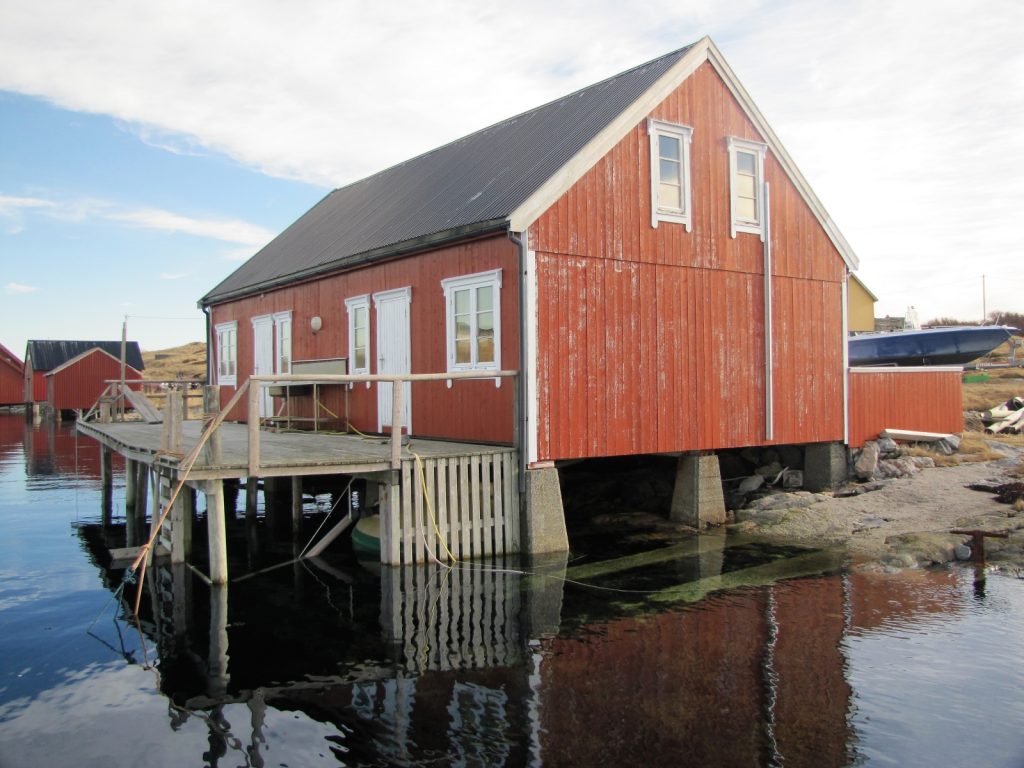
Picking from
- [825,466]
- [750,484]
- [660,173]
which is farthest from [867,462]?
[660,173]

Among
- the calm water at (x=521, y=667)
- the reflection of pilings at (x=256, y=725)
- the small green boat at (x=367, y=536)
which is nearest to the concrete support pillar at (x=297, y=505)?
the small green boat at (x=367, y=536)

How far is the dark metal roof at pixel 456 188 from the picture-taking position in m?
14.9

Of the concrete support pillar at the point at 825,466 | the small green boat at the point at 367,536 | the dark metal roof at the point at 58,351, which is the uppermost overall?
the dark metal roof at the point at 58,351

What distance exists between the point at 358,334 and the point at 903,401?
12.2 metres

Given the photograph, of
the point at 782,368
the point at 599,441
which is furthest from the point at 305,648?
the point at 782,368

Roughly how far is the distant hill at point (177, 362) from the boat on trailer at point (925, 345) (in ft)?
204

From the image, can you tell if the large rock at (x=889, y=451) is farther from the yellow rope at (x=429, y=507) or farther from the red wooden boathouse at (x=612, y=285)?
the yellow rope at (x=429, y=507)

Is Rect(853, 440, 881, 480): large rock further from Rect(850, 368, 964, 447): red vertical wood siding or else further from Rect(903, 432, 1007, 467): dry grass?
Rect(903, 432, 1007, 467): dry grass

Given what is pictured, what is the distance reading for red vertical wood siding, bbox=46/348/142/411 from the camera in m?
57.9

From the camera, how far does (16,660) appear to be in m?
9.31

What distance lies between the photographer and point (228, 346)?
2506cm

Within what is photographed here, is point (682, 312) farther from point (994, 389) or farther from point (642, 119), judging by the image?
point (994, 389)

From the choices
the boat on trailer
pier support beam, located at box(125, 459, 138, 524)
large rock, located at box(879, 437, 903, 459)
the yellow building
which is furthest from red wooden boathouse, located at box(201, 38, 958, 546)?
the yellow building

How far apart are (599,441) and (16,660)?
28.3 ft
